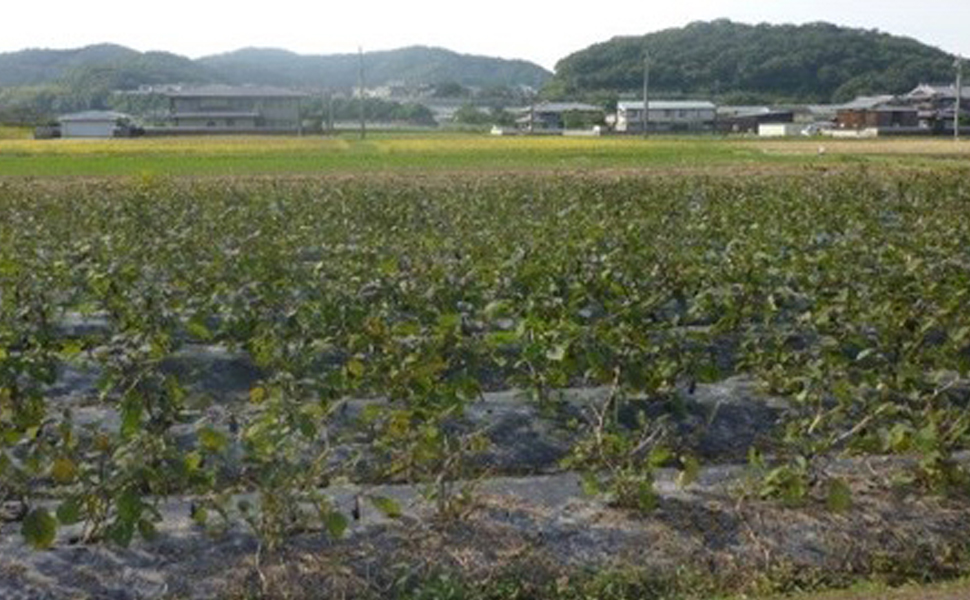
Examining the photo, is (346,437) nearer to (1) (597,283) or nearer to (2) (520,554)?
(2) (520,554)

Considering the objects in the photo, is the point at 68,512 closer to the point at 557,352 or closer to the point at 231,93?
the point at 557,352

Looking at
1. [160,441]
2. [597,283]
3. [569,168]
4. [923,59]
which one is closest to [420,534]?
[160,441]

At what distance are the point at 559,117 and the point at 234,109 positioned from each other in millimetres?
23199

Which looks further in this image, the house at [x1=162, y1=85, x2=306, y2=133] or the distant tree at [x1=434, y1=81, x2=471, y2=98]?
the distant tree at [x1=434, y1=81, x2=471, y2=98]

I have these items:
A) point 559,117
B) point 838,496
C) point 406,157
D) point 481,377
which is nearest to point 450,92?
point 559,117

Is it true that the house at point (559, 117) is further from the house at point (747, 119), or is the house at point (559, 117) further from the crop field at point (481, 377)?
the crop field at point (481, 377)

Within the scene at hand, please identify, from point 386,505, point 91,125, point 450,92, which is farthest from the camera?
point 450,92

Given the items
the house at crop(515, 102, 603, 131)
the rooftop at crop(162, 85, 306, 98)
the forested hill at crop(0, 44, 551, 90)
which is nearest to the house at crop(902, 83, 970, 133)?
the house at crop(515, 102, 603, 131)

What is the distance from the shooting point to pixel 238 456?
571cm

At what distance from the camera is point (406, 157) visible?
1475 inches

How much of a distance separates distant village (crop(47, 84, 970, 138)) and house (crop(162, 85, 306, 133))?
0.20ft

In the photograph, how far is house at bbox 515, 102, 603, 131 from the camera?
274 feet

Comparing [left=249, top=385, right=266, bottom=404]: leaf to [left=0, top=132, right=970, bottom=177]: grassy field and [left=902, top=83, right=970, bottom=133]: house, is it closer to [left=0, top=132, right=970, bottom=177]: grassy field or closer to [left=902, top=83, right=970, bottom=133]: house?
[left=0, top=132, right=970, bottom=177]: grassy field

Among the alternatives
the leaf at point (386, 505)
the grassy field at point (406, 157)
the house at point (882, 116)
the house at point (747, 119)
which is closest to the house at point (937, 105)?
the house at point (882, 116)
